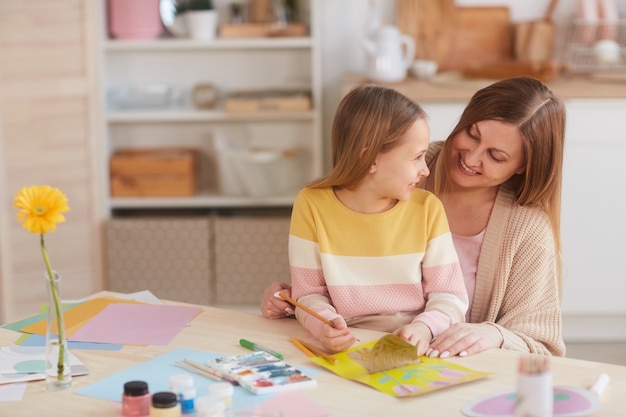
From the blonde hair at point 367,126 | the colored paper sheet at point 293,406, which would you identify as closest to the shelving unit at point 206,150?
the blonde hair at point 367,126

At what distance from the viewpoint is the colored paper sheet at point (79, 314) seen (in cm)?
174

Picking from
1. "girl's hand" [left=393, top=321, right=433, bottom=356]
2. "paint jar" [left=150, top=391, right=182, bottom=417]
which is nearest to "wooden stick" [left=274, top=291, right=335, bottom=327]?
"girl's hand" [left=393, top=321, right=433, bottom=356]

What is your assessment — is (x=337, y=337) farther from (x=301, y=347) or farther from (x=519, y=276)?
(x=519, y=276)

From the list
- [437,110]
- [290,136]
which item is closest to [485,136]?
[437,110]

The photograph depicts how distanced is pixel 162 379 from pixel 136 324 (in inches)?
11.8

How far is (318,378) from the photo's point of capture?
148 centimetres

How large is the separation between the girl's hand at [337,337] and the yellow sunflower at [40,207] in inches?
19.4

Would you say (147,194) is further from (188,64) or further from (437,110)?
(437,110)

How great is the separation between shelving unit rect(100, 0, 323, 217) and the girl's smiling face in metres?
2.01

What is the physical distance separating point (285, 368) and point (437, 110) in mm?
2031

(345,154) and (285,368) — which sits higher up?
(345,154)

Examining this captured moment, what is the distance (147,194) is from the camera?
3805 mm

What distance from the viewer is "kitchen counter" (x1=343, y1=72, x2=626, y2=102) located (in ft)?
10.9

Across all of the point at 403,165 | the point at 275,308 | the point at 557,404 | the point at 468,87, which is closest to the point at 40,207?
the point at 275,308
